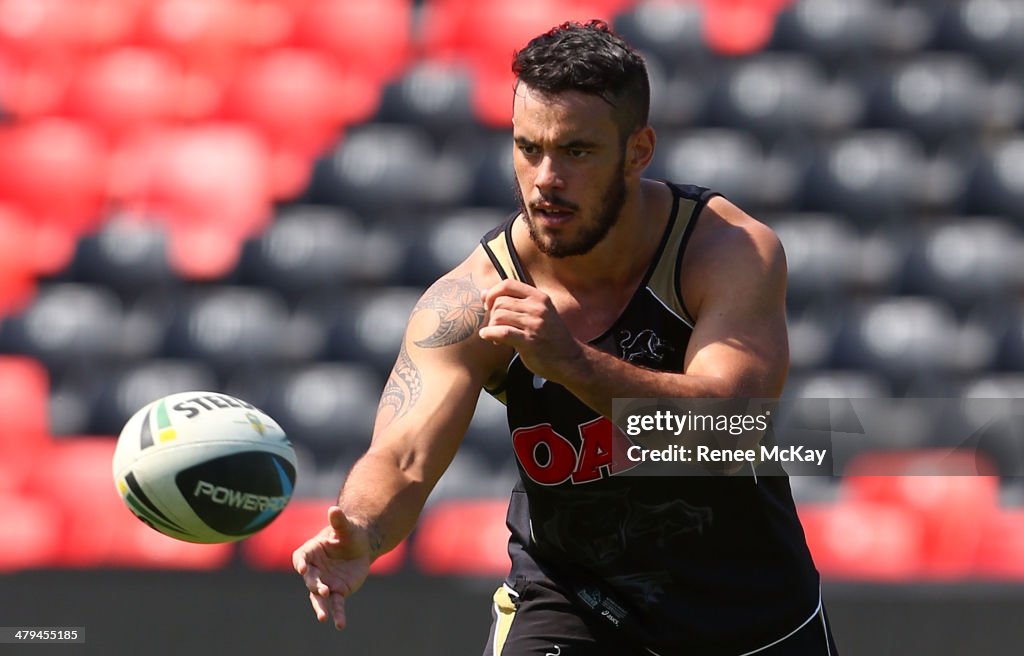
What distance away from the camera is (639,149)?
13.8 feet

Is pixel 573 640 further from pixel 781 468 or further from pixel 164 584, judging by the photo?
pixel 164 584

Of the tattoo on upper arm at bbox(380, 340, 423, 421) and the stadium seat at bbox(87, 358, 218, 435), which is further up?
the tattoo on upper arm at bbox(380, 340, 423, 421)

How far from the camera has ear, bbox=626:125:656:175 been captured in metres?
4.16

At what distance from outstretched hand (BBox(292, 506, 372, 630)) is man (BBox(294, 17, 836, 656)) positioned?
0.59 ft

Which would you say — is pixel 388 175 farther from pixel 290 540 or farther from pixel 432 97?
pixel 290 540

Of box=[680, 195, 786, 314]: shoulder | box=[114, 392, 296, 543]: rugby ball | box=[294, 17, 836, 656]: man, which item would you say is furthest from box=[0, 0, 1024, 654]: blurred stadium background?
box=[680, 195, 786, 314]: shoulder

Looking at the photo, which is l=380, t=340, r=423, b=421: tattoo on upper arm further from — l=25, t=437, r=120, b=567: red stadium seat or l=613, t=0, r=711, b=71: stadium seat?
l=613, t=0, r=711, b=71: stadium seat

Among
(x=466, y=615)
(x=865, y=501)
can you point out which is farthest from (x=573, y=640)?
(x=865, y=501)

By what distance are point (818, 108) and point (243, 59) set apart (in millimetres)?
4181

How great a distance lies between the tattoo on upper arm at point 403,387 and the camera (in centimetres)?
414

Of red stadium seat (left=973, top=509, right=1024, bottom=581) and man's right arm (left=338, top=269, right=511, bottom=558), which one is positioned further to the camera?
red stadium seat (left=973, top=509, right=1024, bottom=581)

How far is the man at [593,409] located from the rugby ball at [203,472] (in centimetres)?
51

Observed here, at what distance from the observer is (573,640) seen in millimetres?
4109

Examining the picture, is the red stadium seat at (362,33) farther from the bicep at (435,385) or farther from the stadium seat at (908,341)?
the bicep at (435,385)
